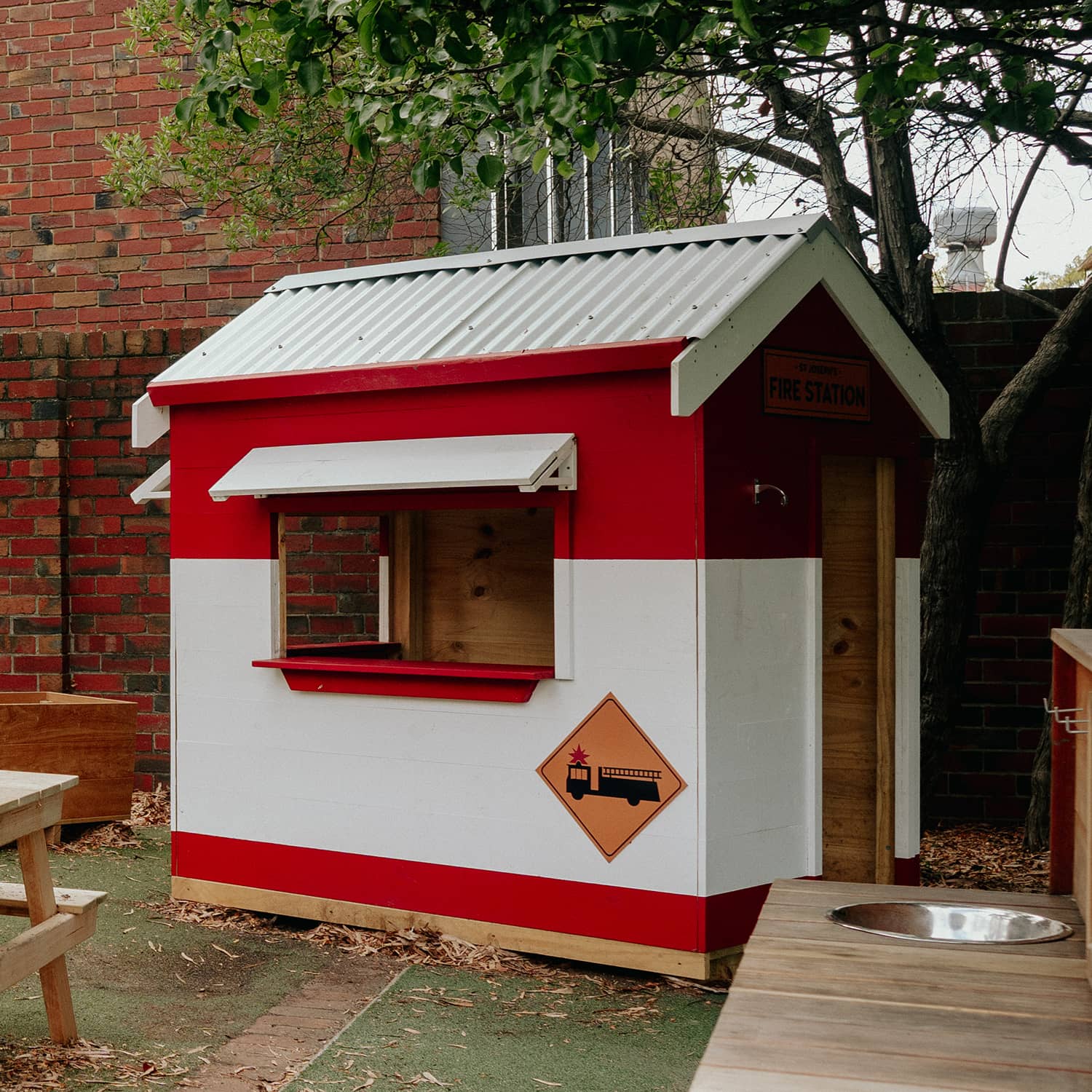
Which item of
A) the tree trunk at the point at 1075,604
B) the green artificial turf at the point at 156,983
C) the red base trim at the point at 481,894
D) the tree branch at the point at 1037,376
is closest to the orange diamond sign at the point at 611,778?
the red base trim at the point at 481,894

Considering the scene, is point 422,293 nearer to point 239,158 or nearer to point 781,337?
point 781,337

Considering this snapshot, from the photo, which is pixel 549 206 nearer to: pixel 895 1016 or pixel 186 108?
pixel 186 108

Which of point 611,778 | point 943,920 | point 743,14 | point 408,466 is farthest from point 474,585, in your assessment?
point 943,920

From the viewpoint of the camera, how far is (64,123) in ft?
34.2

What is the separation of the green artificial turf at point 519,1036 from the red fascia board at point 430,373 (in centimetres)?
Answer: 227

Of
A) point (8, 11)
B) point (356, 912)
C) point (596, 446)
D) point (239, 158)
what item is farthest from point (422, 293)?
point (8, 11)

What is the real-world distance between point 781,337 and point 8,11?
7.90m

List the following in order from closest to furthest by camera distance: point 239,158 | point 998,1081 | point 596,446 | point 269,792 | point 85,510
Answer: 1. point 998,1081
2. point 596,446
3. point 269,792
4. point 85,510
5. point 239,158

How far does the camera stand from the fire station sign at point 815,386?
5328 mm

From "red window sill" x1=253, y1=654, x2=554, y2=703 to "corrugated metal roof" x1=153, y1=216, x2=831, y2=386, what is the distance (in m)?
1.25

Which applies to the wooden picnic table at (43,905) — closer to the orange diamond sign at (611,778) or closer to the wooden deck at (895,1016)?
the orange diamond sign at (611,778)

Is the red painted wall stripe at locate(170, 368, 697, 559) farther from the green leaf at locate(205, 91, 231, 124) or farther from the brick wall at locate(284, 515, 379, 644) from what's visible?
the brick wall at locate(284, 515, 379, 644)

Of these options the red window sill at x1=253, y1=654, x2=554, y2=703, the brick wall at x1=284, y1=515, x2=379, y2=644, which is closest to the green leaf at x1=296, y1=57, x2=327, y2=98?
the red window sill at x1=253, y1=654, x2=554, y2=703

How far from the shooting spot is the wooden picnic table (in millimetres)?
4176
